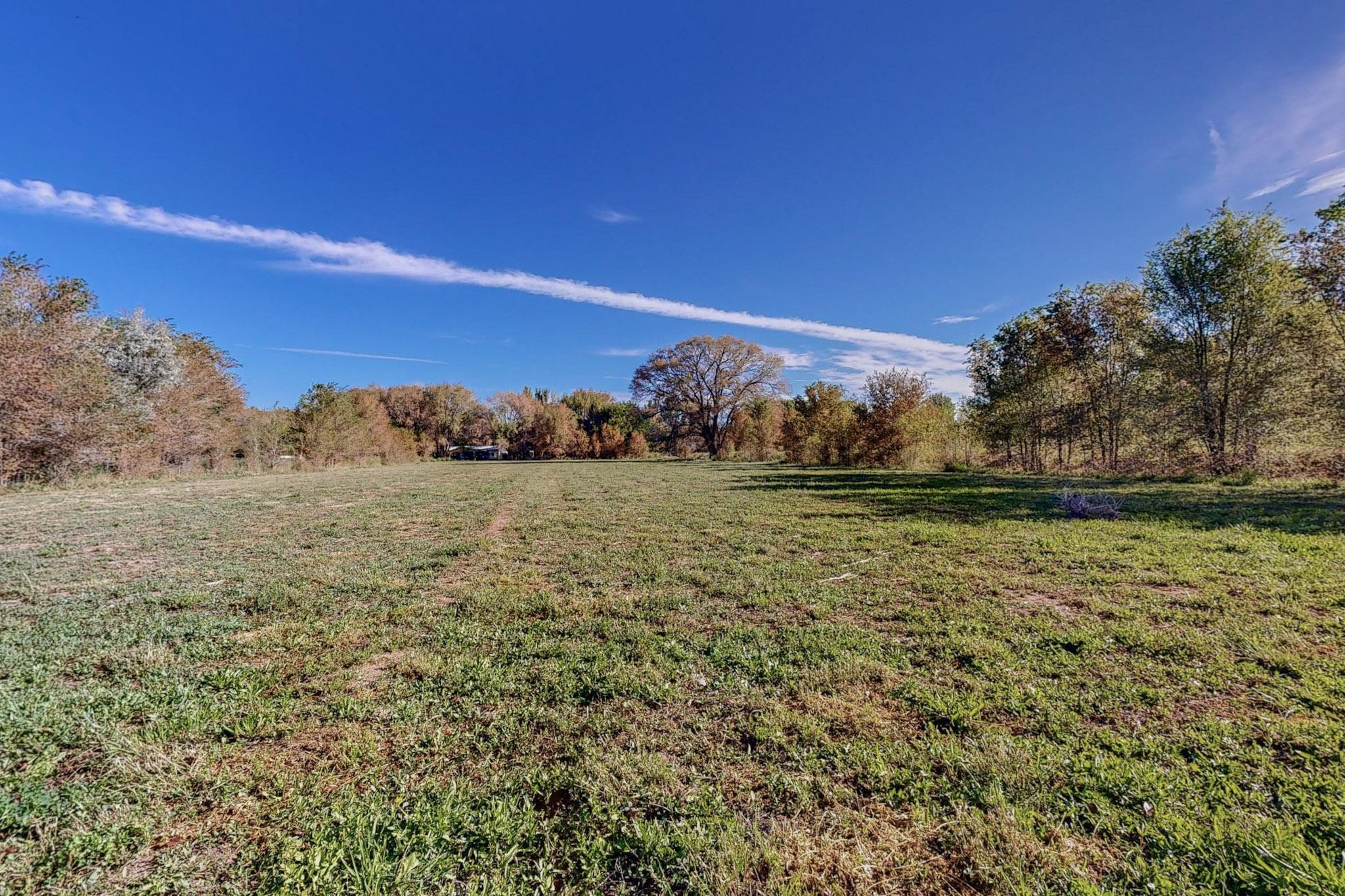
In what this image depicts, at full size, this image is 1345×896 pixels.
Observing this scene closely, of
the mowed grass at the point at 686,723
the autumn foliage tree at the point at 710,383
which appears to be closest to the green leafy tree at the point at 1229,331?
the mowed grass at the point at 686,723

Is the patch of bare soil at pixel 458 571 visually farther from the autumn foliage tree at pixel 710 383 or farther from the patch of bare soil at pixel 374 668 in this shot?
the autumn foliage tree at pixel 710 383

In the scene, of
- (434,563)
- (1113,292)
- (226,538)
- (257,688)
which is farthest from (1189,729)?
(1113,292)

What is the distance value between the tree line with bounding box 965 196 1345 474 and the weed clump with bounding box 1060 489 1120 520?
922 centimetres

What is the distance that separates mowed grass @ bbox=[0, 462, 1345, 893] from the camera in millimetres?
1868

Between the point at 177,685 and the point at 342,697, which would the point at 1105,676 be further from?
the point at 177,685

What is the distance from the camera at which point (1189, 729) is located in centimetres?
257

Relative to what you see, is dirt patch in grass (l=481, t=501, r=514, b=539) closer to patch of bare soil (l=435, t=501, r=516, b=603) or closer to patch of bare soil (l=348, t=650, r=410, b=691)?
patch of bare soil (l=435, t=501, r=516, b=603)

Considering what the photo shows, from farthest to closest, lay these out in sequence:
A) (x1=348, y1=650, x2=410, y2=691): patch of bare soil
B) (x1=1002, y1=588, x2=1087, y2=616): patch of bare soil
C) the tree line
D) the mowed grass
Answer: the tree line
(x1=1002, y1=588, x2=1087, y2=616): patch of bare soil
(x1=348, y1=650, x2=410, y2=691): patch of bare soil
the mowed grass

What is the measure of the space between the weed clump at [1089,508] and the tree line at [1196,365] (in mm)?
9215

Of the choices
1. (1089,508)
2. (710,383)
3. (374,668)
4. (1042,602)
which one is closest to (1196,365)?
(1089,508)

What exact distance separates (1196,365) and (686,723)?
22103mm

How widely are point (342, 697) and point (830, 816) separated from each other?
3210 mm

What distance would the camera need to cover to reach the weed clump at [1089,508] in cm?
862

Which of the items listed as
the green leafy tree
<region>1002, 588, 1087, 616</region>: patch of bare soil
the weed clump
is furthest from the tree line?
<region>1002, 588, 1087, 616</region>: patch of bare soil
